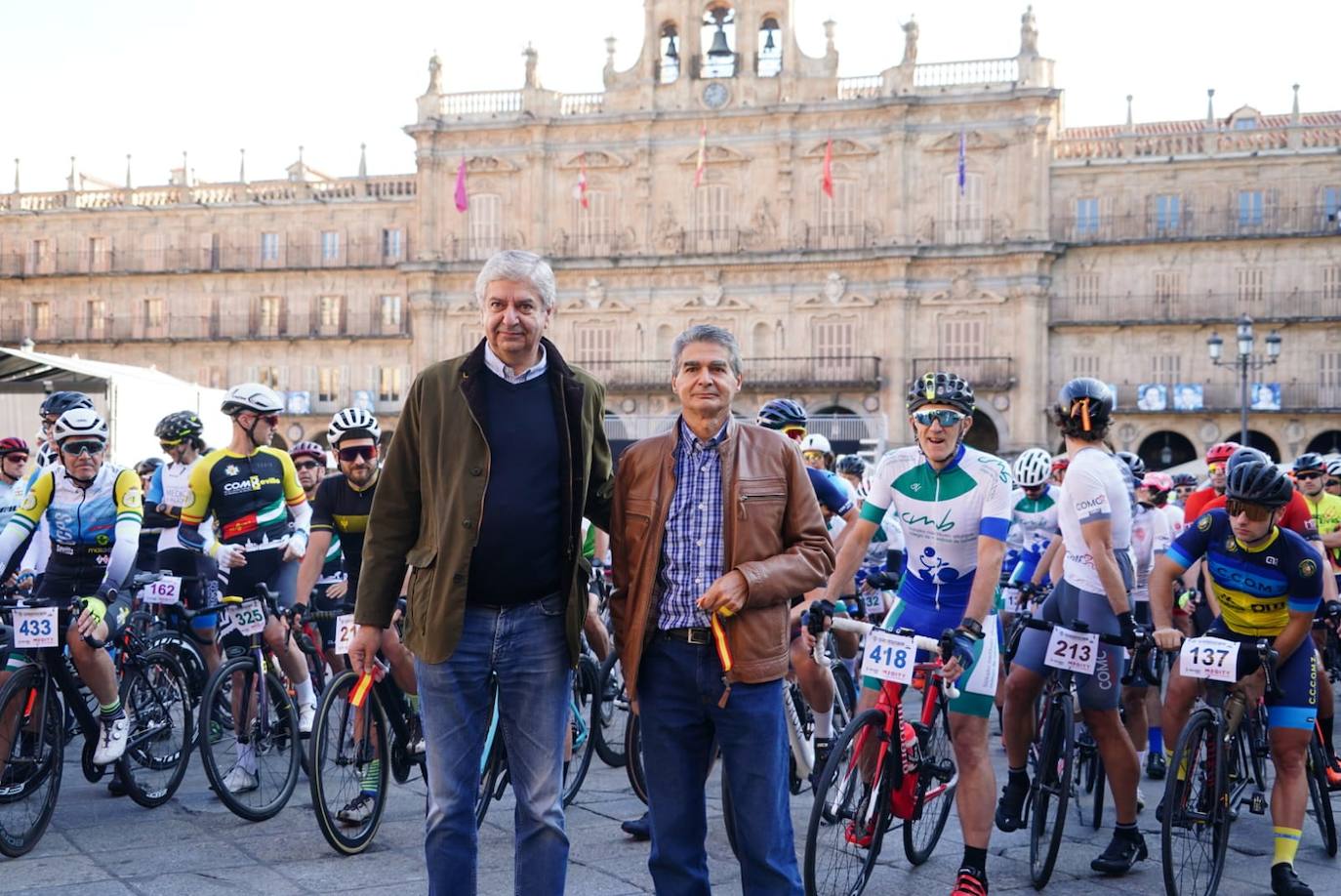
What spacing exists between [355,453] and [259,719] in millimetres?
1392

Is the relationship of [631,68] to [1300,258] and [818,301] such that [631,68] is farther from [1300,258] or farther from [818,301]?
[1300,258]

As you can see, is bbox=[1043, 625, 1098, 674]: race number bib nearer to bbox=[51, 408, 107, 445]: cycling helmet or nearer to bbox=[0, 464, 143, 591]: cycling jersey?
bbox=[0, 464, 143, 591]: cycling jersey

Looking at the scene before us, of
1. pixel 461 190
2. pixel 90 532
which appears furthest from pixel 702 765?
pixel 461 190

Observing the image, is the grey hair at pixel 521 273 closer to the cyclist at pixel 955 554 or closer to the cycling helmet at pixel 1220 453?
the cyclist at pixel 955 554

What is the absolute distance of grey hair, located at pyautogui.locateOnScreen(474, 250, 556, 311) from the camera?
4.12 metres

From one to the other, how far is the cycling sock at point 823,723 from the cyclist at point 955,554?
1.40 m

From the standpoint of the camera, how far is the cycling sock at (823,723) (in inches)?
273

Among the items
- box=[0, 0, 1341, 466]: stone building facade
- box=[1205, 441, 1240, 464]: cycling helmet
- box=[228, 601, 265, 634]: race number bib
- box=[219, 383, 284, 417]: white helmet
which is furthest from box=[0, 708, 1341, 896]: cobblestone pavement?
box=[0, 0, 1341, 466]: stone building facade

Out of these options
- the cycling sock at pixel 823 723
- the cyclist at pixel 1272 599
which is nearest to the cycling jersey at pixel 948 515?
the cyclist at pixel 1272 599

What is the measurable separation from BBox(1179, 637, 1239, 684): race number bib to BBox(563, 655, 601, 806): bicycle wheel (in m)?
2.86

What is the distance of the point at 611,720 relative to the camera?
8039mm

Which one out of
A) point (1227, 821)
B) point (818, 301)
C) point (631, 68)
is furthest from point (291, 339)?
point (1227, 821)

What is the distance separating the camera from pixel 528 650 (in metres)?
4.14

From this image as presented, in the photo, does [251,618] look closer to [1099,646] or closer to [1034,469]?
[1099,646]
